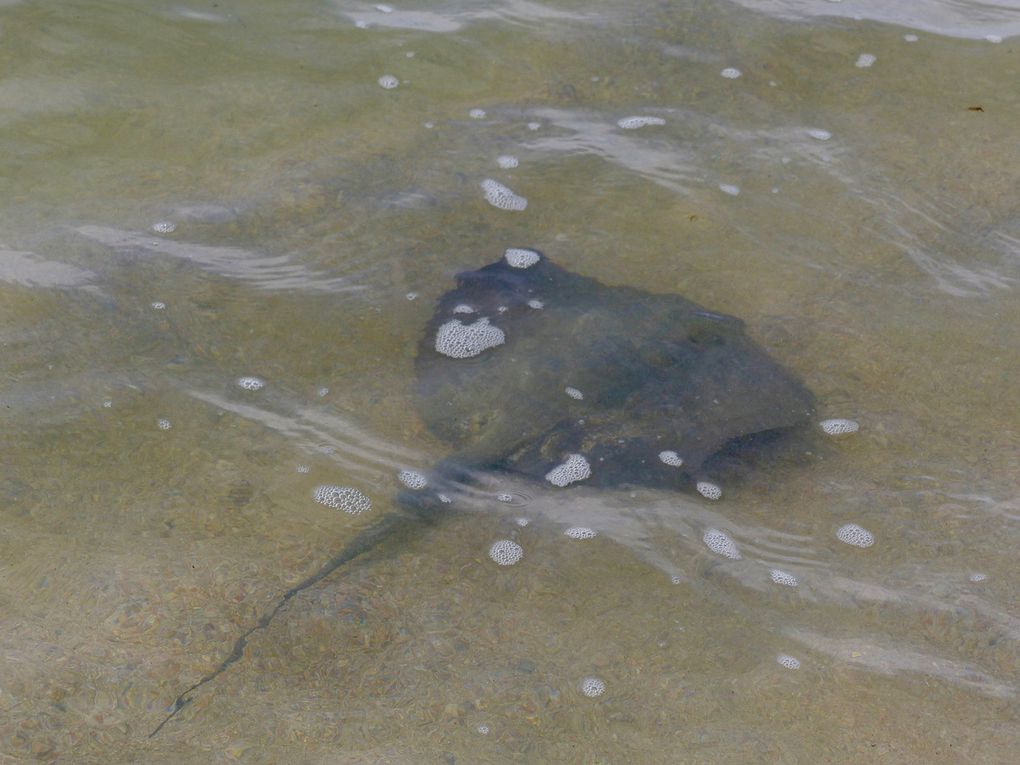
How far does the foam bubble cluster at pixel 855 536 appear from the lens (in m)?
3.26

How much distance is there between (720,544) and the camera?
3.22 metres

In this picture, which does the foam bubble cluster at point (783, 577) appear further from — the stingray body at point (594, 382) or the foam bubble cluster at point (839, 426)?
the foam bubble cluster at point (839, 426)

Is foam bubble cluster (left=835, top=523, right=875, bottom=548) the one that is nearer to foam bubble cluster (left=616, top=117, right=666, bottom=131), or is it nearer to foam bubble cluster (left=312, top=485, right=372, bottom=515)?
foam bubble cluster (left=312, top=485, right=372, bottom=515)

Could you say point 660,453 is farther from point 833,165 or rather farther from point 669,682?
point 833,165

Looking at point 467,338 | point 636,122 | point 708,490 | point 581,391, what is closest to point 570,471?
point 581,391

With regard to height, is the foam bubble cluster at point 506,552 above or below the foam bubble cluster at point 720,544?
below

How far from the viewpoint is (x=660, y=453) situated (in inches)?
137

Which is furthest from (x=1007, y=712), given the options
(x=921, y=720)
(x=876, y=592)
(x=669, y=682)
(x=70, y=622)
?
(x=70, y=622)

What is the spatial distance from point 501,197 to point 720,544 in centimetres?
214

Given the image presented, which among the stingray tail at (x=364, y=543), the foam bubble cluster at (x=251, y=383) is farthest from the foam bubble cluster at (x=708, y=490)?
the foam bubble cluster at (x=251, y=383)

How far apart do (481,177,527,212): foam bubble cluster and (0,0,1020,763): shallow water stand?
0.06 metres

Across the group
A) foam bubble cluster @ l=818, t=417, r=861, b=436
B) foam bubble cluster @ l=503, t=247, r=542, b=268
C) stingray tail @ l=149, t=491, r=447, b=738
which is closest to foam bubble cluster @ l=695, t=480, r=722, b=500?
foam bubble cluster @ l=818, t=417, r=861, b=436

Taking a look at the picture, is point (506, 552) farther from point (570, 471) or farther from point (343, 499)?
point (343, 499)

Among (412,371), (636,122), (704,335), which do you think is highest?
(636,122)
